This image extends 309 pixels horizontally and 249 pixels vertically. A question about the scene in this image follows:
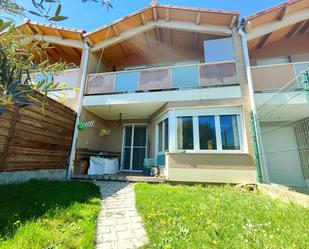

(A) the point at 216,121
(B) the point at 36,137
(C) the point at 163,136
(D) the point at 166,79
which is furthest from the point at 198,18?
(B) the point at 36,137

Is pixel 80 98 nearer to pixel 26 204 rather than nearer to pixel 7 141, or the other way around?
pixel 7 141

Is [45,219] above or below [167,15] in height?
below

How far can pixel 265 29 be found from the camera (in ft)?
25.6

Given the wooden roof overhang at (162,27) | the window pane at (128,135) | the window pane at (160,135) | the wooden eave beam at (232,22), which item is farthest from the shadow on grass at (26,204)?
the wooden eave beam at (232,22)

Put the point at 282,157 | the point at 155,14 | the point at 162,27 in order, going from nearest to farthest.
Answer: the point at 282,157
the point at 155,14
the point at 162,27

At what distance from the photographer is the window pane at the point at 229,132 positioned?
683 centimetres

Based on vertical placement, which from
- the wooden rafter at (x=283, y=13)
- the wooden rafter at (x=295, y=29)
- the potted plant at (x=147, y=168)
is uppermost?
the wooden rafter at (x=295, y=29)

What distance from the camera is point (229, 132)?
6.98 metres

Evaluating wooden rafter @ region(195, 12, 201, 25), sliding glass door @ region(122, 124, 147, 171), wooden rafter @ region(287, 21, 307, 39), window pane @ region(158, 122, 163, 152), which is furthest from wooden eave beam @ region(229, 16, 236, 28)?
sliding glass door @ region(122, 124, 147, 171)

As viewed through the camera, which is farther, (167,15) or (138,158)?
(138,158)

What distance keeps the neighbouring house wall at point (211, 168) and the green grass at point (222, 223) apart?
1.84m

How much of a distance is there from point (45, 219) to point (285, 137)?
922cm

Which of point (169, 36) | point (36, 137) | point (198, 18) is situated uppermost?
point (169, 36)

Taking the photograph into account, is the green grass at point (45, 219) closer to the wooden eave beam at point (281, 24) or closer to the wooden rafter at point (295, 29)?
the wooden eave beam at point (281, 24)
